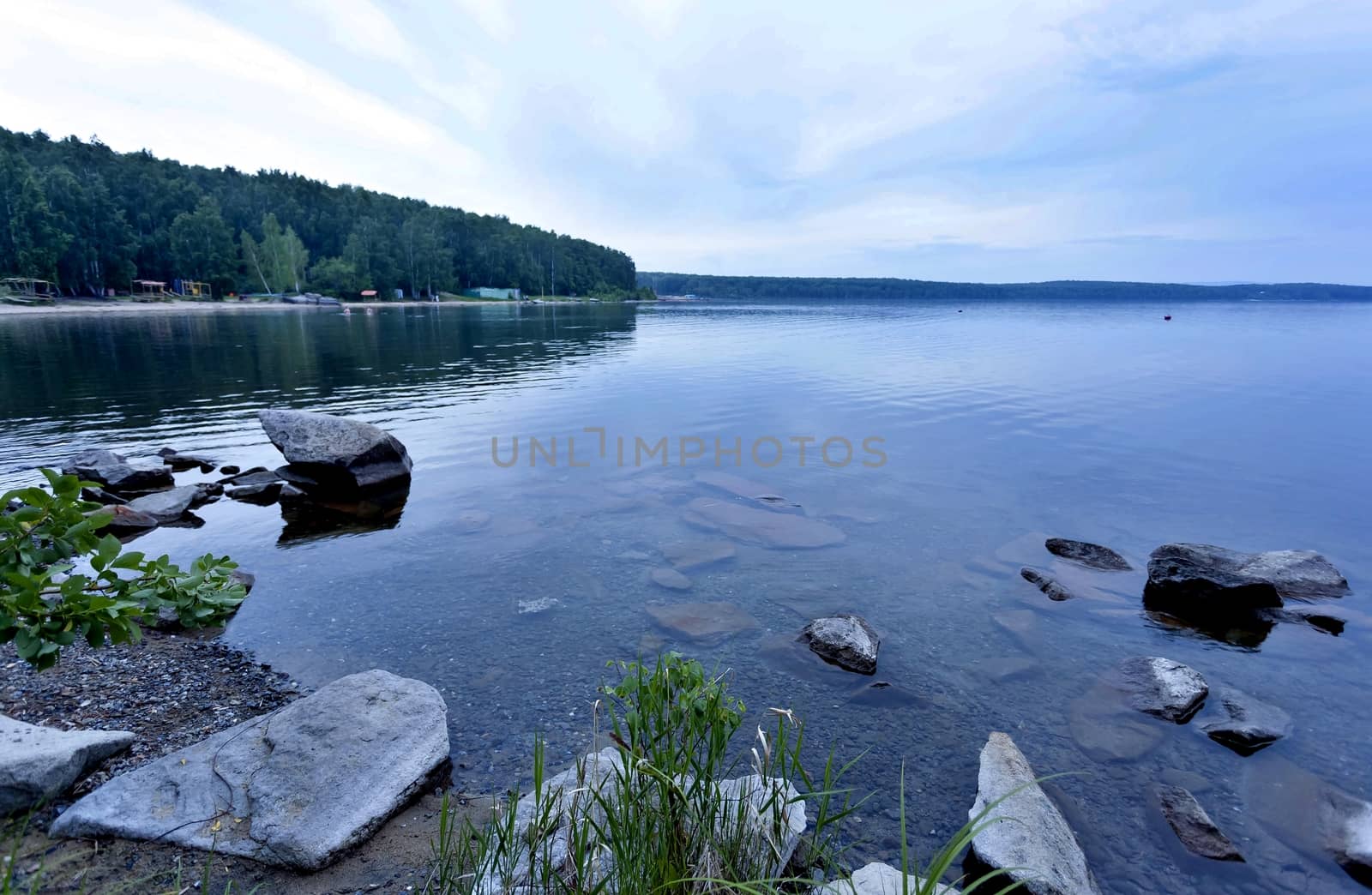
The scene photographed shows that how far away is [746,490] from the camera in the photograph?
17734mm

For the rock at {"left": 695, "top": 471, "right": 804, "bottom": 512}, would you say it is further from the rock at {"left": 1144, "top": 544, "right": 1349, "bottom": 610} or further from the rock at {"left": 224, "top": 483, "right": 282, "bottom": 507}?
the rock at {"left": 224, "top": 483, "right": 282, "bottom": 507}

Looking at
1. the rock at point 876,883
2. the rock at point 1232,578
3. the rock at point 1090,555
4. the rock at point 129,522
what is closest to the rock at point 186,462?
the rock at point 129,522

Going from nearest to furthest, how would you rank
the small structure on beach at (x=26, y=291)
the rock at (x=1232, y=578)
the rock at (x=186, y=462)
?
1. the rock at (x=1232, y=578)
2. the rock at (x=186, y=462)
3. the small structure on beach at (x=26, y=291)

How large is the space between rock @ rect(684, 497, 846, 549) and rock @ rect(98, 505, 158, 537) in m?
11.3

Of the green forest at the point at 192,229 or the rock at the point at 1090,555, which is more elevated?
the green forest at the point at 192,229

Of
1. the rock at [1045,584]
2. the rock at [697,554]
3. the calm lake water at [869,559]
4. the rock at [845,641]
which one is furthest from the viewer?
the rock at [697,554]

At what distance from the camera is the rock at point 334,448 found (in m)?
16.1

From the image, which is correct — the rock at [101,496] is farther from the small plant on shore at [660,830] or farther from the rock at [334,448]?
the small plant on shore at [660,830]

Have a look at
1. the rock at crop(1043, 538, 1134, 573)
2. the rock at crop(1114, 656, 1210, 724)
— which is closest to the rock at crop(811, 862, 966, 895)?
the rock at crop(1114, 656, 1210, 724)

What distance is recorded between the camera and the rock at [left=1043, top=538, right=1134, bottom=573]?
12781mm

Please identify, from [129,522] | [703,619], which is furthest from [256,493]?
[703,619]

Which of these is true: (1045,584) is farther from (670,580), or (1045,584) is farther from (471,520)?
(471,520)

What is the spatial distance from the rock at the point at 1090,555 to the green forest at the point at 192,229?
14022cm

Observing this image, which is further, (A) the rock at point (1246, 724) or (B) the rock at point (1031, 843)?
(A) the rock at point (1246, 724)
